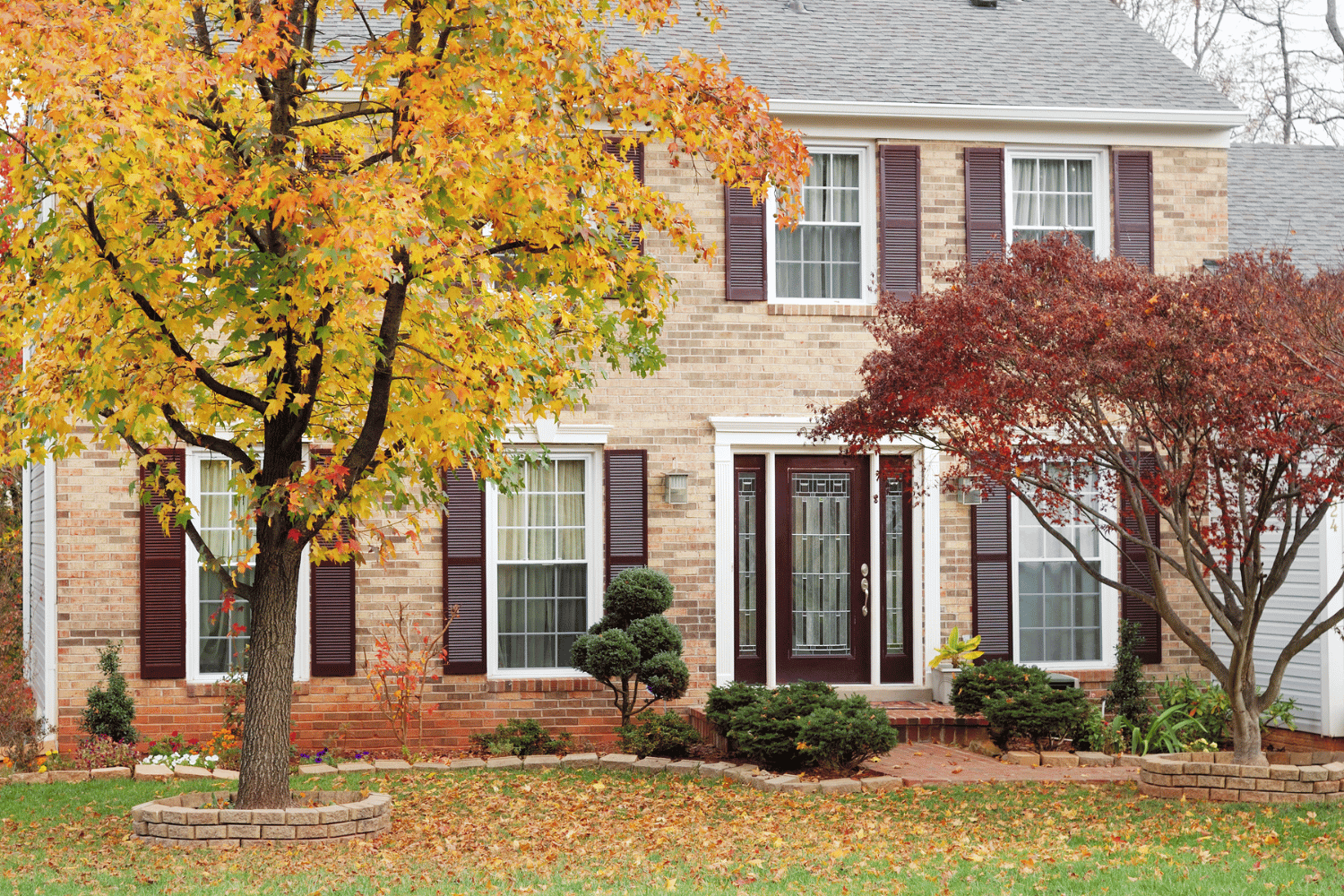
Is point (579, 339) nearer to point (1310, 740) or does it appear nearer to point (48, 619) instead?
point (48, 619)

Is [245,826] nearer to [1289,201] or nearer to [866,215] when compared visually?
[866,215]

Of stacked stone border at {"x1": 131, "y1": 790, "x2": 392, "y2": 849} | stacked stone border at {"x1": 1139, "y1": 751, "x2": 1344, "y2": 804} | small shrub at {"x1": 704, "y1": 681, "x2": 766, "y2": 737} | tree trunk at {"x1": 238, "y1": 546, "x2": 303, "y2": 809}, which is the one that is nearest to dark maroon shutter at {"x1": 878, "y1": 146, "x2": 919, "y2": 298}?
small shrub at {"x1": 704, "y1": 681, "x2": 766, "y2": 737}

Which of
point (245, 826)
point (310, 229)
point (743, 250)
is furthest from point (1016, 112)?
point (245, 826)

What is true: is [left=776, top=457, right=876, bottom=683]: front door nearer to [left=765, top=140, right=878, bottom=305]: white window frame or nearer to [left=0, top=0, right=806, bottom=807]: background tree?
[left=765, top=140, right=878, bottom=305]: white window frame

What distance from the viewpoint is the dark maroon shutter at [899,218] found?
1162 cm

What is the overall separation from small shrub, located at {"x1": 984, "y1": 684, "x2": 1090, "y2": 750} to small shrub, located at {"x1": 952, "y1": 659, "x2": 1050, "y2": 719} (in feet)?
0.26

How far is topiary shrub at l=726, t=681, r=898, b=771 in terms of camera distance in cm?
916

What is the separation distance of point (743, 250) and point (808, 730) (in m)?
4.43

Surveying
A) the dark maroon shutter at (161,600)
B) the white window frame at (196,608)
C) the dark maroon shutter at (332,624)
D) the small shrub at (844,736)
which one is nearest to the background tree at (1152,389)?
the small shrub at (844,736)

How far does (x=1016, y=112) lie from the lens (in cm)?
1157

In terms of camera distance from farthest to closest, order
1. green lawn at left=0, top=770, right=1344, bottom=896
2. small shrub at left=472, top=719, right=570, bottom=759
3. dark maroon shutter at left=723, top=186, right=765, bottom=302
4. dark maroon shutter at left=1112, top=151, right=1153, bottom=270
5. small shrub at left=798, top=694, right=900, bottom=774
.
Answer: dark maroon shutter at left=1112, top=151, right=1153, bottom=270, dark maroon shutter at left=723, top=186, right=765, bottom=302, small shrub at left=472, top=719, right=570, bottom=759, small shrub at left=798, top=694, right=900, bottom=774, green lawn at left=0, top=770, right=1344, bottom=896

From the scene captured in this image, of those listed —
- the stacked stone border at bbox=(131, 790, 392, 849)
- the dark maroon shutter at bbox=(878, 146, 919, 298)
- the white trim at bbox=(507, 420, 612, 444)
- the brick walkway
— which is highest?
the dark maroon shutter at bbox=(878, 146, 919, 298)

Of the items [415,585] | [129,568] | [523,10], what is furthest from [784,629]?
[523,10]

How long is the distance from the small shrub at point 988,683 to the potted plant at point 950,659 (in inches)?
12.4
